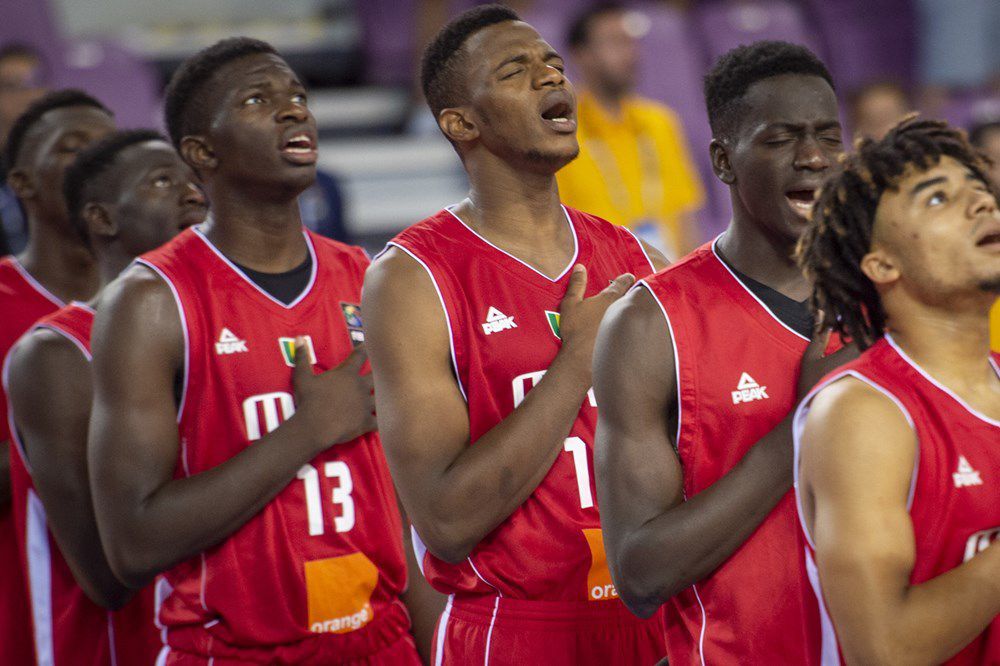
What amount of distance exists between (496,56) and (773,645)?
53.9 inches

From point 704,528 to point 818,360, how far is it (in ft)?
1.22

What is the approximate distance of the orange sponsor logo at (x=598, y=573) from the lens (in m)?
2.85

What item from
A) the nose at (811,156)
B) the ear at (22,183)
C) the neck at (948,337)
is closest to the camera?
the neck at (948,337)

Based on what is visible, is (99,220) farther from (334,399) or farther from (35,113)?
(334,399)

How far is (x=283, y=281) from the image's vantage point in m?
3.33

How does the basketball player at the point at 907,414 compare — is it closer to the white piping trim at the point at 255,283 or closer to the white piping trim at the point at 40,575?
the white piping trim at the point at 255,283

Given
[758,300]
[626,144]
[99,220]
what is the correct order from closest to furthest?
[758,300], [99,220], [626,144]

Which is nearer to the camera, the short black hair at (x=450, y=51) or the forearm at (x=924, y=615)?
the forearm at (x=924, y=615)

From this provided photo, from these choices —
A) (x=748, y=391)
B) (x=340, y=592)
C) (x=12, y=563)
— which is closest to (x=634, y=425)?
(x=748, y=391)

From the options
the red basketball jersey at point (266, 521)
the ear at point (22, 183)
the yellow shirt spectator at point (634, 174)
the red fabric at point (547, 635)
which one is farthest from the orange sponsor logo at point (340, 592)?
the yellow shirt spectator at point (634, 174)

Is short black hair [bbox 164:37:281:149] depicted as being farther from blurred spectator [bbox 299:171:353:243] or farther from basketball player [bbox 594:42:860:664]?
blurred spectator [bbox 299:171:353:243]

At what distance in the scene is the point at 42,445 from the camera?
11.6 feet

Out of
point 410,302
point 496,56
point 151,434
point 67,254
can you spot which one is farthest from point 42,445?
point 496,56

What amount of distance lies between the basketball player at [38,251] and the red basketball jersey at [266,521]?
0.98 m
